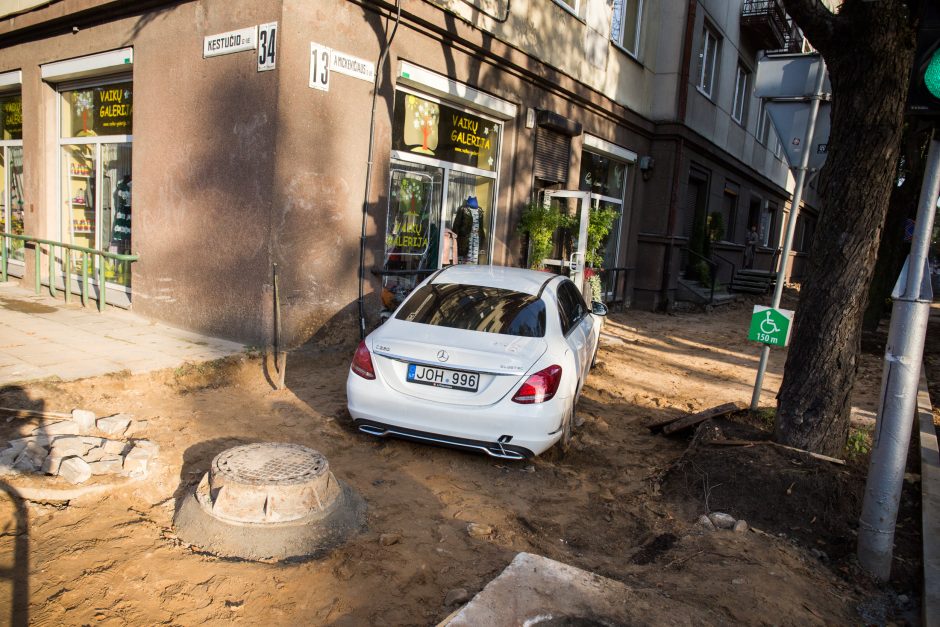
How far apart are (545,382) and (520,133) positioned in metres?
7.05

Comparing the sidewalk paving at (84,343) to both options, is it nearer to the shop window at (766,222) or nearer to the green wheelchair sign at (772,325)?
the green wheelchair sign at (772,325)

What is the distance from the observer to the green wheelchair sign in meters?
5.95

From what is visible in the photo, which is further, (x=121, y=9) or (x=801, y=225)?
(x=801, y=225)

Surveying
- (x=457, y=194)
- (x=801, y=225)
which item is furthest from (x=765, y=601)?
(x=801, y=225)

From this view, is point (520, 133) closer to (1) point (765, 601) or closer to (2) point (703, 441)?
(2) point (703, 441)

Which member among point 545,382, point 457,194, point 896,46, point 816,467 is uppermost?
point 896,46

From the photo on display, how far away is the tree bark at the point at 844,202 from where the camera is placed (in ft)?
15.2

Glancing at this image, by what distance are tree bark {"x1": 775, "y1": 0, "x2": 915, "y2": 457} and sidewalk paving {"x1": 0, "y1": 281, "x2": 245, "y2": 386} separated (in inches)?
220

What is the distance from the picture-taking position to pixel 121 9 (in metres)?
8.67

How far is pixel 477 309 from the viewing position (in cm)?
544

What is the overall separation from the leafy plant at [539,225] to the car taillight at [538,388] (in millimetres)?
6531

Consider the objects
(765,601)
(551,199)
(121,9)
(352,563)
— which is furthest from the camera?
(551,199)

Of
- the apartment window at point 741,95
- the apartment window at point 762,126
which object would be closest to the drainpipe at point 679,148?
the apartment window at point 741,95

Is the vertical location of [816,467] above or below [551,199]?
below
